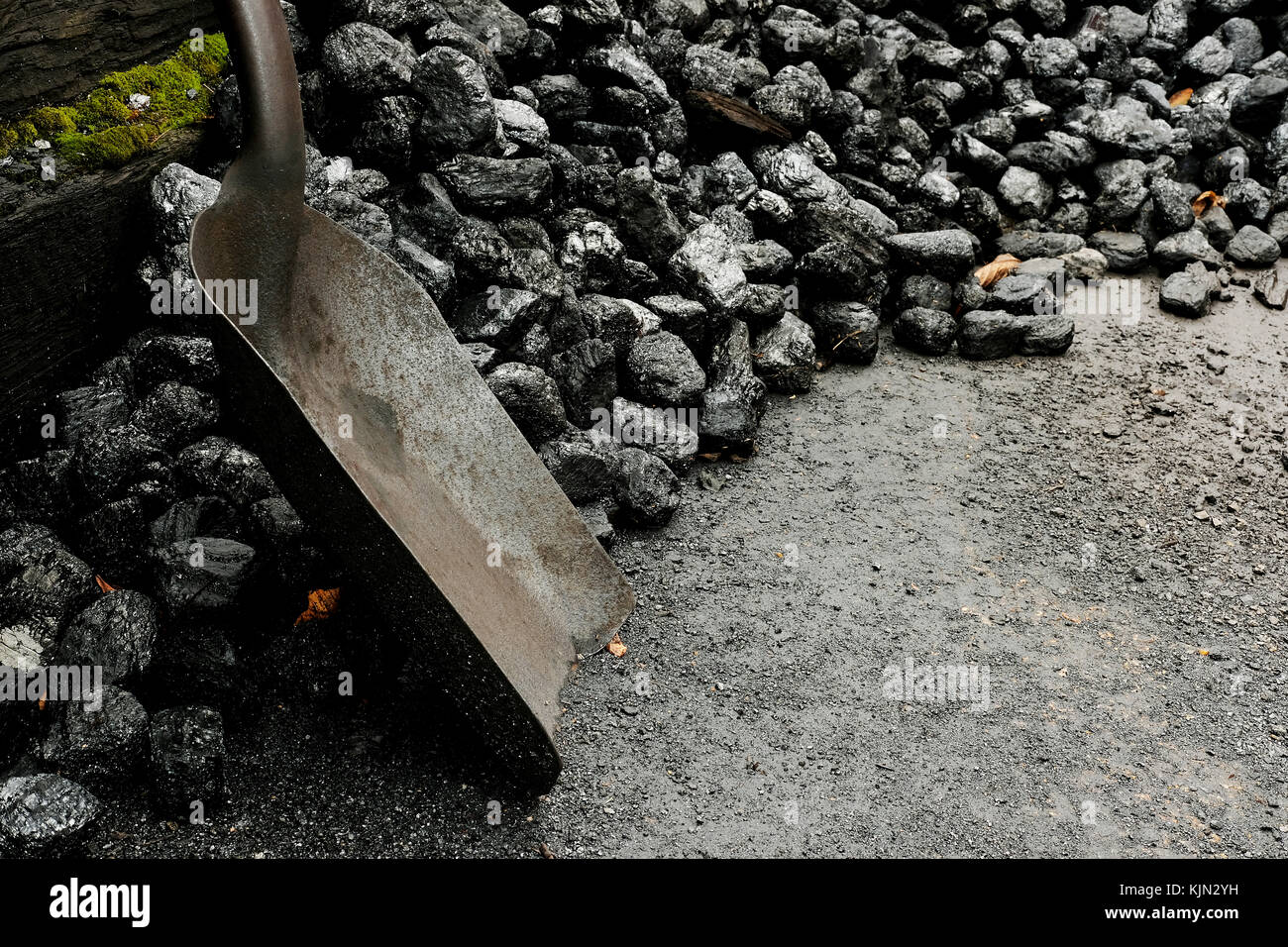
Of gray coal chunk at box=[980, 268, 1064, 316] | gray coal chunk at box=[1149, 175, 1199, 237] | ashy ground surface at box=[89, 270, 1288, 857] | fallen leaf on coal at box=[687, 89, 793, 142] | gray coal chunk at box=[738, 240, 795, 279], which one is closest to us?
ashy ground surface at box=[89, 270, 1288, 857]

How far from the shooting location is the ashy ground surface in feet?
7.50

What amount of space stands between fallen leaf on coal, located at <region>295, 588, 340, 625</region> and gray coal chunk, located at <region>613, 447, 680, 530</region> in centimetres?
92

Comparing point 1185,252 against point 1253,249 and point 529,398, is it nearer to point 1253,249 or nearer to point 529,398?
point 1253,249

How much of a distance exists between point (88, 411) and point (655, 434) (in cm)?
164

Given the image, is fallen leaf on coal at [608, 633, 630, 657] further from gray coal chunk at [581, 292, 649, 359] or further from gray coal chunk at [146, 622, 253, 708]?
gray coal chunk at [581, 292, 649, 359]

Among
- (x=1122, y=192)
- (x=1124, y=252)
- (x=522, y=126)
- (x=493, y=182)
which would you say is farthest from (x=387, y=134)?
(x=1122, y=192)

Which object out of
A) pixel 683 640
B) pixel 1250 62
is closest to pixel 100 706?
pixel 683 640

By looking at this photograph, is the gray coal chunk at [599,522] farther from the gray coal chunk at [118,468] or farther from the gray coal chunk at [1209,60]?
the gray coal chunk at [1209,60]

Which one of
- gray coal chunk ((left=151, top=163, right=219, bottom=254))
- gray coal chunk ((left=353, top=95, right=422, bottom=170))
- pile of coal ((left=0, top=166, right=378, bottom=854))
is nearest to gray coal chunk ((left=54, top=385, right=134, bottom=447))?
pile of coal ((left=0, top=166, right=378, bottom=854))

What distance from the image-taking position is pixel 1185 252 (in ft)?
14.8

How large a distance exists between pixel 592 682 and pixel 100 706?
1.13m

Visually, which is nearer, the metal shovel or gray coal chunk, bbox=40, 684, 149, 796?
the metal shovel

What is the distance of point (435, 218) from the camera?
334 centimetres

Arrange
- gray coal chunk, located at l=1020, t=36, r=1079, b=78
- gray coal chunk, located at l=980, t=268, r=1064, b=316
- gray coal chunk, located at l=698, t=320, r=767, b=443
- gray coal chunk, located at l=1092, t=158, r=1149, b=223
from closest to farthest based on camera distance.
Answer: gray coal chunk, located at l=698, t=320, r=767, b=443, gray coal chunk, located at l=980, t=268, r=1064, b=316, gray coal chunk, located at l=1092, t=158, r=1149, b=223, gray coal chunk, located at l=1020, t=36, r=1079, b=78
